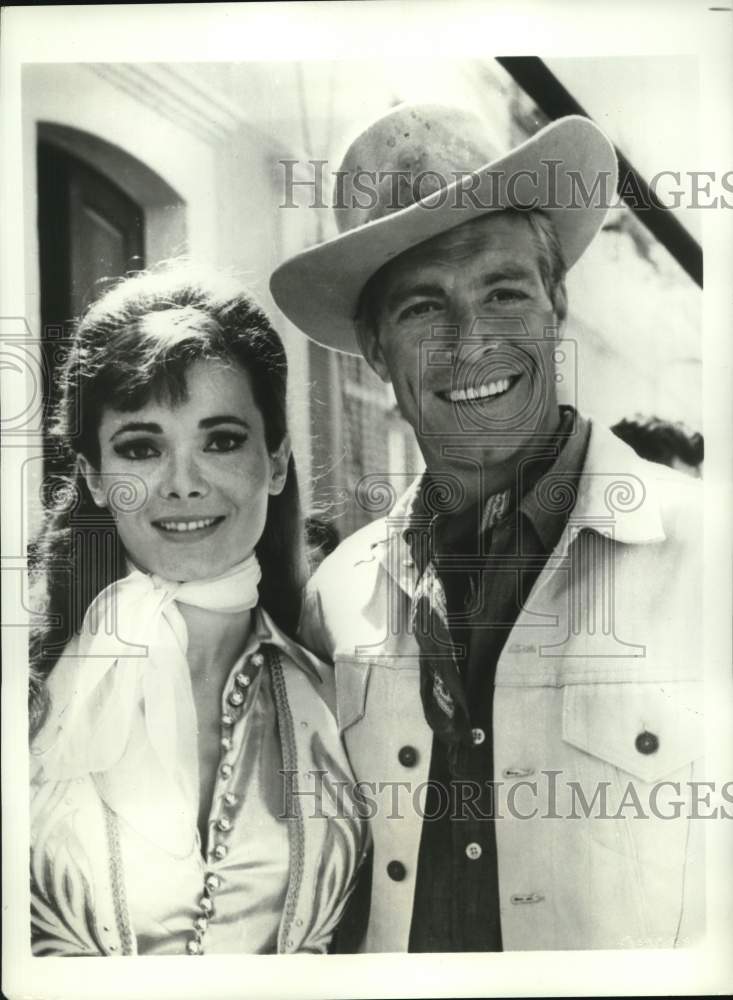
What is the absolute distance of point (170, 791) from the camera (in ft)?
8.13

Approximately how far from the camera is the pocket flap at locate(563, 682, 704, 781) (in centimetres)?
247

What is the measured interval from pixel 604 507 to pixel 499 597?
1.06 feet

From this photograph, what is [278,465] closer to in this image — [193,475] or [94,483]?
[193,475]

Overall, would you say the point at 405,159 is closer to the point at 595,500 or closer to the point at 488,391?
the point at 488,391

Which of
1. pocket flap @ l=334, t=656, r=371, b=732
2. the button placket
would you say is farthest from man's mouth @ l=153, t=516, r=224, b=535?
pocket flap @ l=334, t=656, r=371, b=732

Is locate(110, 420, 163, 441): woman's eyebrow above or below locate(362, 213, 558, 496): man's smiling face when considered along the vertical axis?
below

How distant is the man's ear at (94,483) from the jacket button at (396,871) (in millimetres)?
1067

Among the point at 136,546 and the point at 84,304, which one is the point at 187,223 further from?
the point at 136,546

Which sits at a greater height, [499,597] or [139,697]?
[499,597]

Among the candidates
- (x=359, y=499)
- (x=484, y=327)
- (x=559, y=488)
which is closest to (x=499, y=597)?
(x=559, y=488)

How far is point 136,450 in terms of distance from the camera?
248 centimetres

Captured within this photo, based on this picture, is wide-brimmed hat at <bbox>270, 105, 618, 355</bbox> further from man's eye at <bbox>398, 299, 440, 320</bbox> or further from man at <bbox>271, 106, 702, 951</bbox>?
man's eye at <bbox>398, 299, 440, 320</bbox>

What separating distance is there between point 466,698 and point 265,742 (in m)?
0.48

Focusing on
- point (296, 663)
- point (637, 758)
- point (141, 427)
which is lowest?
point (637, 758)
